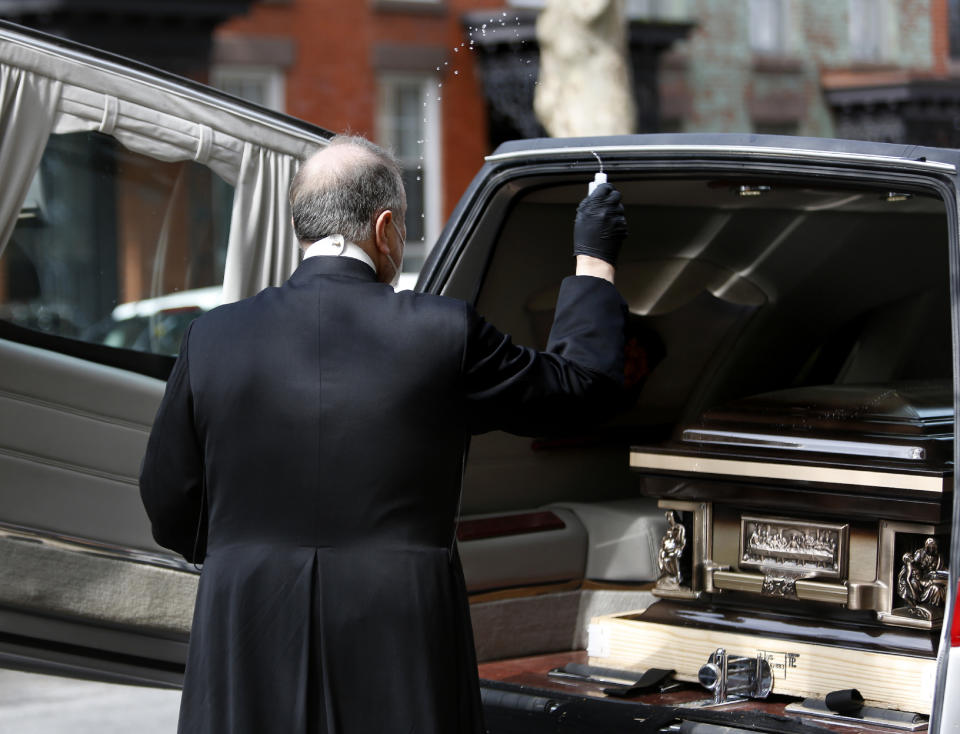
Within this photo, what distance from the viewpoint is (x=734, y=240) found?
3.89 meters

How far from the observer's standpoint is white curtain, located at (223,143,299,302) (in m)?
3.66

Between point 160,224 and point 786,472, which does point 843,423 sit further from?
point 160,224

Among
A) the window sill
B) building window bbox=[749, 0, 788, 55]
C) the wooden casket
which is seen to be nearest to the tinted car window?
the wooden casket

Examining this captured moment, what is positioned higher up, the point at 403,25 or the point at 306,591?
the point at 403,25

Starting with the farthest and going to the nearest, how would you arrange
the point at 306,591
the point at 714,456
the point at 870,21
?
the point at 870,21 → the point at 714,456 → the point at 306,591

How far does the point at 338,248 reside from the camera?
2322 millimetres

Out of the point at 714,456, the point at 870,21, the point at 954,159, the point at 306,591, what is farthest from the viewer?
the point at 870,21

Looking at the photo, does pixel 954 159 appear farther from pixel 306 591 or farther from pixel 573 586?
pixel 573 586

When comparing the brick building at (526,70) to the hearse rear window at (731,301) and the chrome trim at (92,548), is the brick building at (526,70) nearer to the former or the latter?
the hearse rear window at (731,301)

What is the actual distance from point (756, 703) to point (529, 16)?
47.0ft

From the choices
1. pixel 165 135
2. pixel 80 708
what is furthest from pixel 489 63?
pixel 165 135

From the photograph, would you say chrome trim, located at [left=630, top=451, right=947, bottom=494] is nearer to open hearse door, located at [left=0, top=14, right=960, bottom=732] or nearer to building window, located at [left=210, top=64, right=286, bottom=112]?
open hearse door, located at [left=0, top=14, right=960, bottom=732]

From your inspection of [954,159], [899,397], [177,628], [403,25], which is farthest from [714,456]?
[403,25]

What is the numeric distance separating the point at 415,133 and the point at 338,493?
594 inches
